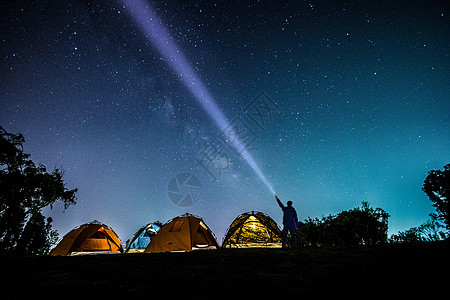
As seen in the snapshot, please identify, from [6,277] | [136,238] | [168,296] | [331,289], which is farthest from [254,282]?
[136,238]

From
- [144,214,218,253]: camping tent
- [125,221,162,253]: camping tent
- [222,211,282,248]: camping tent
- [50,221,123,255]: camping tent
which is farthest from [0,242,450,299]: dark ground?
[125,221,162,253]: camping tent

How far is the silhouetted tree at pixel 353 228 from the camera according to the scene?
12.6 metres

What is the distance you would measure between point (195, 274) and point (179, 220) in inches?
416

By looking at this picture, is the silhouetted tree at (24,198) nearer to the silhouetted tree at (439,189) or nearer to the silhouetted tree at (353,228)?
the silhouetted tree at (353,228)

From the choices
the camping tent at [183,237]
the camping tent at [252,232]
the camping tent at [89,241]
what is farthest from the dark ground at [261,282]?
the camping tent at [89,241]

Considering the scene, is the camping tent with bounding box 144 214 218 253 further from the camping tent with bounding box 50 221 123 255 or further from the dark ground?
the dark ground

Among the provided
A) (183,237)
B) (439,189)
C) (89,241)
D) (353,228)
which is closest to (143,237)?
(89,241)

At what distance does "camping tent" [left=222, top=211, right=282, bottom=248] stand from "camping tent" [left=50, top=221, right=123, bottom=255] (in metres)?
8.86

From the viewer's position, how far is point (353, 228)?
12789mm

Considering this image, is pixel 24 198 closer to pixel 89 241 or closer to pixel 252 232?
pixel 89 241

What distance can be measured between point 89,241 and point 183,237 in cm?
821

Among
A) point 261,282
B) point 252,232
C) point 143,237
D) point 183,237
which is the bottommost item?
point 261,282

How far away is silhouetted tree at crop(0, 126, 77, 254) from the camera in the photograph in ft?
53.4

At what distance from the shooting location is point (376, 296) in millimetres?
2010
